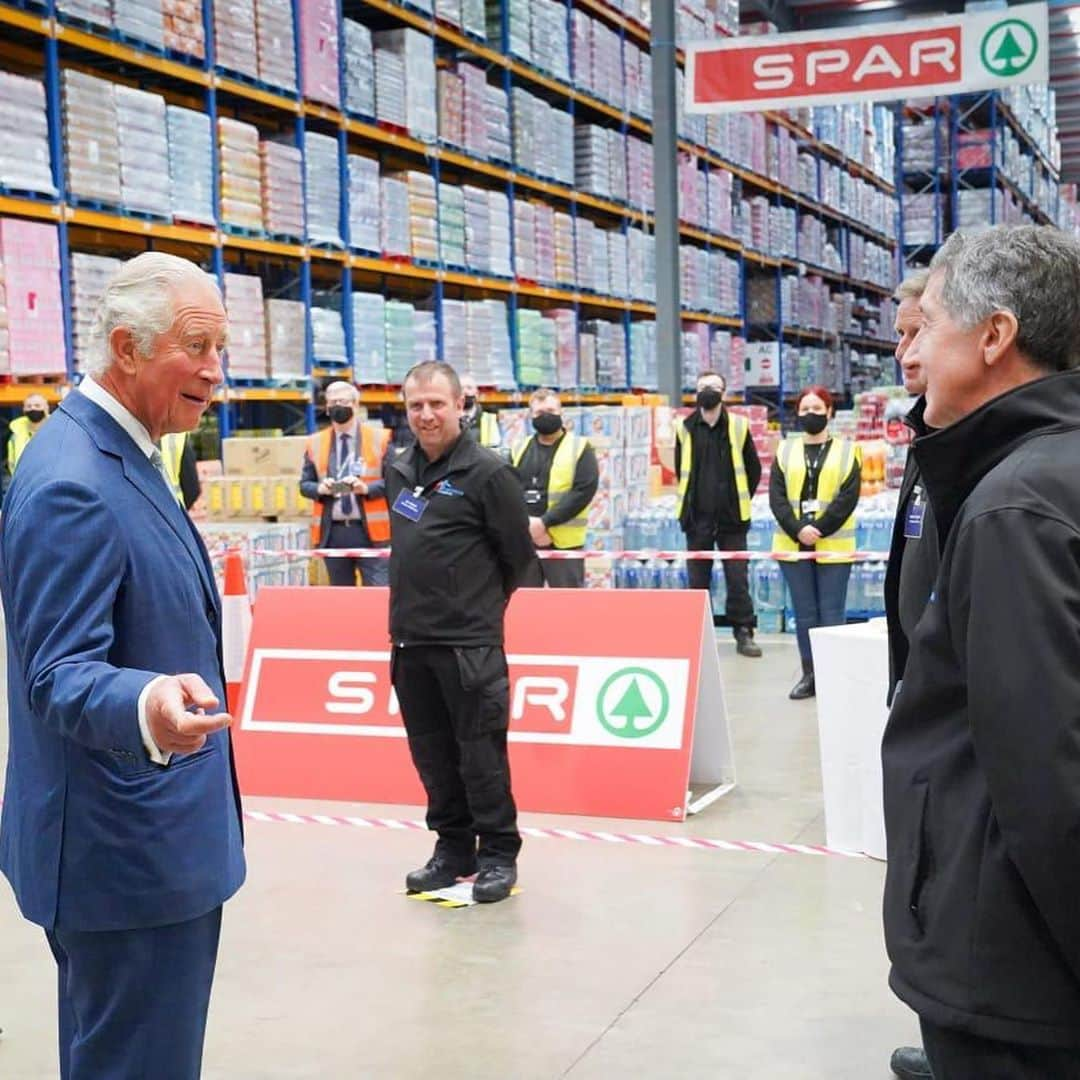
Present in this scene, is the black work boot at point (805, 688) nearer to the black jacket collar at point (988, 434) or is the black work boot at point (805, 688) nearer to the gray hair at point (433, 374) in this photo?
the gray hair at point (433, 374)

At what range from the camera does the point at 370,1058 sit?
162 inches

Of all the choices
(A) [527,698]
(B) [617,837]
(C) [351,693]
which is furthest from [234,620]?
(B) [617,837]

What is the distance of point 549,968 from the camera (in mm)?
4773

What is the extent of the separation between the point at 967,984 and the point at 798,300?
82.2 ft

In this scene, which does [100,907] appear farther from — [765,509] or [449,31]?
[449,31]

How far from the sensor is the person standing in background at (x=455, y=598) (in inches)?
206

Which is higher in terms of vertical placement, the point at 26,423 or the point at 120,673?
the point at 26,423

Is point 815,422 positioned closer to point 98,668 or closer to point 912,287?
point 912,287

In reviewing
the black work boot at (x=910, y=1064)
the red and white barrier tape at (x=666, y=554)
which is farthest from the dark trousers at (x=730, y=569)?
the black work boot at (x=910, y=1064)

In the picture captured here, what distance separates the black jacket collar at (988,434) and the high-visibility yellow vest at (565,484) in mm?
7972

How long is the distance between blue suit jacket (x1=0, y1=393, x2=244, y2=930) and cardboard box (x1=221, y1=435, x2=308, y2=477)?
9.52m

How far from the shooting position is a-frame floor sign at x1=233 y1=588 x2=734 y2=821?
658cm

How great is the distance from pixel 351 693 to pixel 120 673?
4.99 m

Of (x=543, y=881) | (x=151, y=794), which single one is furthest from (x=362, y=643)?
(x=151, y=794)
